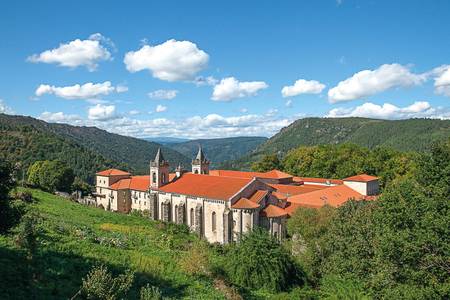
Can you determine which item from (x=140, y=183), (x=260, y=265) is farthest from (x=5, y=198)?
(x=140, y=183)

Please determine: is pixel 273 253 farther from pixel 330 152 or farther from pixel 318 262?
pixel 330 152

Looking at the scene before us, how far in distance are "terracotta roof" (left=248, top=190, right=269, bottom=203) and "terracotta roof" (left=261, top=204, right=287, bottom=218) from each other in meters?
1.36

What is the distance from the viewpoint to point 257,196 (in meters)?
46.3

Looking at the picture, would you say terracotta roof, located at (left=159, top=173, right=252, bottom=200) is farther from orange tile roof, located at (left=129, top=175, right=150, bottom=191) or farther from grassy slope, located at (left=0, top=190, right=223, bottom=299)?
grassy slope, located at (left=0, top=190, right=223, bottom=299)

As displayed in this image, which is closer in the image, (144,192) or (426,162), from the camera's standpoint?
(426,162)

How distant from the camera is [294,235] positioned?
1357 inches

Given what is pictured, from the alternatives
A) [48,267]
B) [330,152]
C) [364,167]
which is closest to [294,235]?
[48,267]

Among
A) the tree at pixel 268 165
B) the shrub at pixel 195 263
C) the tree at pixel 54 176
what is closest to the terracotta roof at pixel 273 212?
the shrub at pixel 195 263

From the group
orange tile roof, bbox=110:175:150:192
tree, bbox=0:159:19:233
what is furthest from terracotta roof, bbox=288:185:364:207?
tree, bbox=0:159:19:233

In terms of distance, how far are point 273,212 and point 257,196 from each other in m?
2.92

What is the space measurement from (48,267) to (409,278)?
17.6 metres

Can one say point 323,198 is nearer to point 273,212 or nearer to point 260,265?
point 273,212

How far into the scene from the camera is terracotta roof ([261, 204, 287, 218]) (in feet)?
145

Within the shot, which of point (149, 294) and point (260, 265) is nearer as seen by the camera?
point (149, 294)
